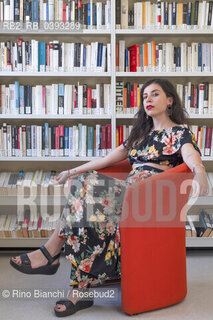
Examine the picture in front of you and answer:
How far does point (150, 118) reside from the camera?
2.64 metres

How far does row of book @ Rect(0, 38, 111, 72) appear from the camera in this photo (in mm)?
2986

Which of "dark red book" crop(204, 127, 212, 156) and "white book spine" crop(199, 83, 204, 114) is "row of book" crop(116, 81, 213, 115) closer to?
"white book spine" crop(199, 83, 204, 114)

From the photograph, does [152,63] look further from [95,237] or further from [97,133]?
[95,237]

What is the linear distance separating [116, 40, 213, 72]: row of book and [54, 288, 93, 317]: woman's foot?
151 cm

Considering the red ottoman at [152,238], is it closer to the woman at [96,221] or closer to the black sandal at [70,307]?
the woman at [96,221]

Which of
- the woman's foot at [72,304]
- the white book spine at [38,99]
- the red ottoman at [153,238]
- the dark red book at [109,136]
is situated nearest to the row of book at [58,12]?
the white book spine at [38,99]

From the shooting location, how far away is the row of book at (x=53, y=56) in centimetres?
299

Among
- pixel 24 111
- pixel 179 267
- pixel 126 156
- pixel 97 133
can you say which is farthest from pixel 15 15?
pixel 179 267

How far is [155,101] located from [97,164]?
49 centimetres

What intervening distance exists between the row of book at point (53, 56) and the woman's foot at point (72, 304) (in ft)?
4.86

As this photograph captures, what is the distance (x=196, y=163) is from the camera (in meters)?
2.17

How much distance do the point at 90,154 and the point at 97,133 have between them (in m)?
0.15

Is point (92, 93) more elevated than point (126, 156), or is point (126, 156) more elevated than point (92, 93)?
point (92, 93)

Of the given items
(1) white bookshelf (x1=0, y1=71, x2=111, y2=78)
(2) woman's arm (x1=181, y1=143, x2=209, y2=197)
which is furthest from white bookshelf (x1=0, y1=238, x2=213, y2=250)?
(1) white bookshelf (x1=0, y1=71, x2=111, y2=78)
